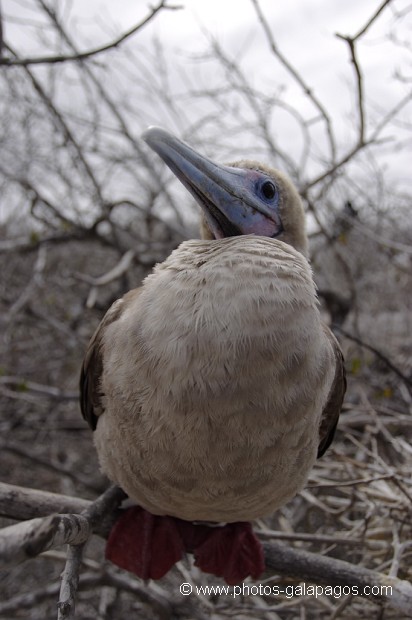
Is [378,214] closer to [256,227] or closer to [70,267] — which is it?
[70,267]

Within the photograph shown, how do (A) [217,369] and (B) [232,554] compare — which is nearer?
(A) [217,369]

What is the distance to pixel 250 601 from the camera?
107 inches

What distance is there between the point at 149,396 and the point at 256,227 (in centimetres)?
68

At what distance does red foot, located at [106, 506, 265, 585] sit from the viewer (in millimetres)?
1950

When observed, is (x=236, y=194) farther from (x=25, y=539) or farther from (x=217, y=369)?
(x=25, y=539)

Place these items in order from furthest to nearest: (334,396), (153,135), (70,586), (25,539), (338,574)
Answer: (334,396)
(338,574)
(153,135)
(70,586)
(25,539)

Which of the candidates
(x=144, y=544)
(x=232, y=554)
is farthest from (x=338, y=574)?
(x=144, y=544)

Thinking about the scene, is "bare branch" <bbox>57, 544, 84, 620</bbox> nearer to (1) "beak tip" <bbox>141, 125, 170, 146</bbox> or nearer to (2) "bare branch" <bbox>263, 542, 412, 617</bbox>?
(2) "bare branch" <bbox>263, 542, 412, 617</bbox>

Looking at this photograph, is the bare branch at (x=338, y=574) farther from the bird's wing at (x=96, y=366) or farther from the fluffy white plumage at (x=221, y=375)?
the bird's wing at (x=96, y=366)

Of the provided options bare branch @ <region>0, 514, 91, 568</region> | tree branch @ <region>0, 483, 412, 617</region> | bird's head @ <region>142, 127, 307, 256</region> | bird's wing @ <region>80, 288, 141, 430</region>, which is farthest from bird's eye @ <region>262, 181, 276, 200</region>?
bare branch @ <region>0, 514, 91, 568</region>

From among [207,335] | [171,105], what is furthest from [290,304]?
[171,105]

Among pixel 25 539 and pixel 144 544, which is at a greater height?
pixel 25 539

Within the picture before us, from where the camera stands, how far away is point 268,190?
72.7 inches

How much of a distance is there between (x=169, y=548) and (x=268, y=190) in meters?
1.32
